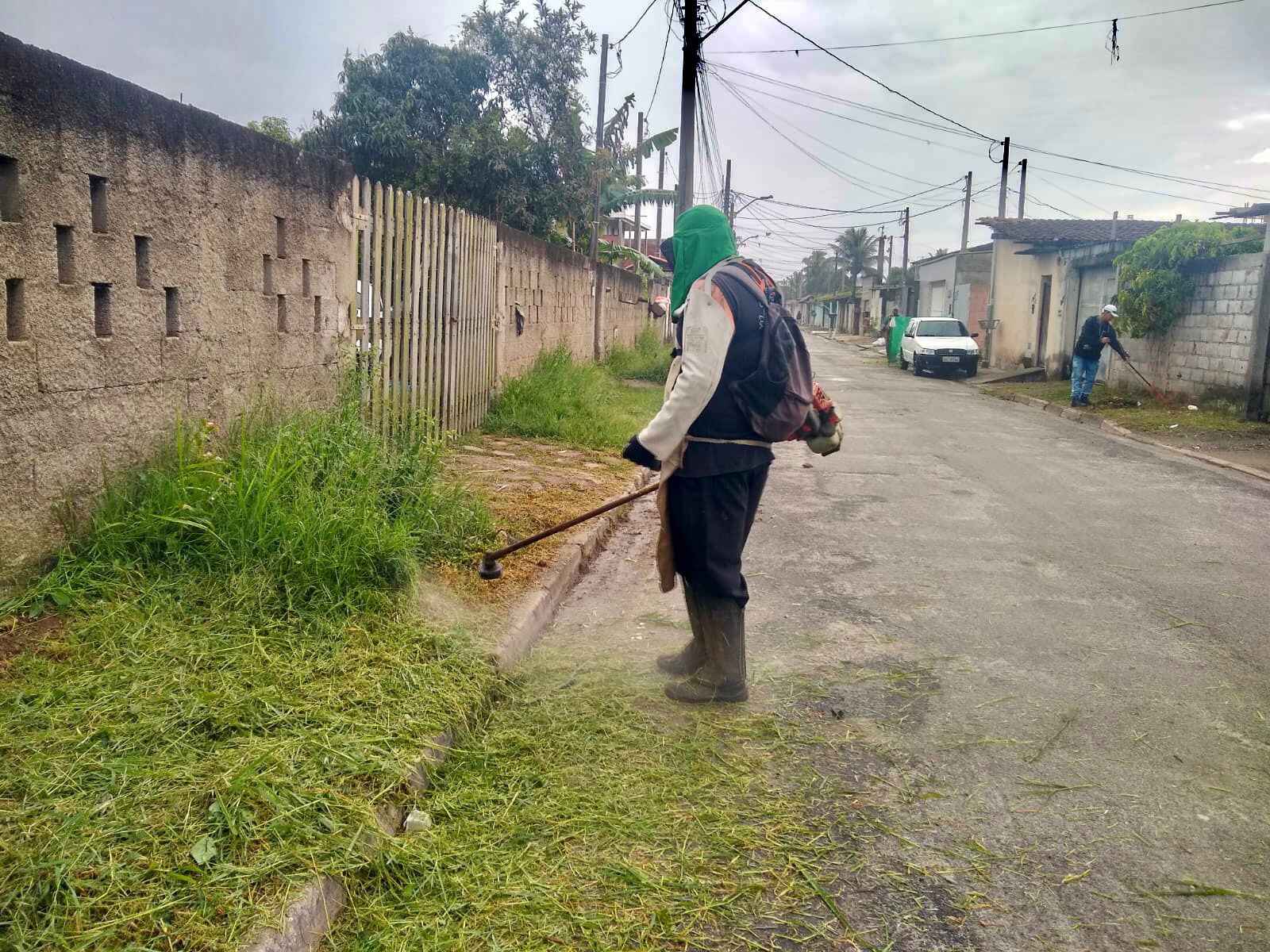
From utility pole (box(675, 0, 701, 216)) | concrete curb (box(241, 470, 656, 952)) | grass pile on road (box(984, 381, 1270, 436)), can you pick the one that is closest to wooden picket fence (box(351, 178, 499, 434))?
concrete curb (box(241, 470, 656, 952))

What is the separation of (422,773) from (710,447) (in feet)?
5.00

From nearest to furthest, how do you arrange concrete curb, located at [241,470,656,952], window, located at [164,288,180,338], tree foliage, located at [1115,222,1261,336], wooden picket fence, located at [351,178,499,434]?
1. concrete curb, located at [241,470,656,952]
2. window, located at [164,288,180,338]
3. wooden picket fence, located at [351,178,499,434]
4. tree foliage, located at [1115,222,1261,336]

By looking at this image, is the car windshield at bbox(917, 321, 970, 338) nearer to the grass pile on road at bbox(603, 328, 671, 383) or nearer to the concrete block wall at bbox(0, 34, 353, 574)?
the grass pile on road at bbox(603, 328, 671, 383)

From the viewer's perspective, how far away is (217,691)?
325 centimetres

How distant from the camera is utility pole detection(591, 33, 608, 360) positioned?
17688 mm

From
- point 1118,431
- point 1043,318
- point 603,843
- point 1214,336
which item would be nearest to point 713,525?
point 603,843

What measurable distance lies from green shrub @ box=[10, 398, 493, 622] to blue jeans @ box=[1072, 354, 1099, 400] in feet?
46.6

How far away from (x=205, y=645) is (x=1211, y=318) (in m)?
16.6

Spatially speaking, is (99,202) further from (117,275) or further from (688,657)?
(688,657)

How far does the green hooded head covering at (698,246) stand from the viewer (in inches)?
156

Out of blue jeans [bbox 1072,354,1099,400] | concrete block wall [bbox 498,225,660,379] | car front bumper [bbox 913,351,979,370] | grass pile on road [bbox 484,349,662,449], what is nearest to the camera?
grass pile on road [bbox 484,349,662,449]

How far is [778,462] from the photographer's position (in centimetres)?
1059

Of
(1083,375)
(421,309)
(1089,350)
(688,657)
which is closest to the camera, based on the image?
(688,657)

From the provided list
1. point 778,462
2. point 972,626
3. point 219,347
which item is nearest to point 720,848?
point 972,626
